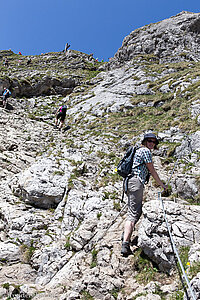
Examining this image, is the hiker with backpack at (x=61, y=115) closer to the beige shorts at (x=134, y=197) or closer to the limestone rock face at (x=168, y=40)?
the beige shorts at (x=134, y=197)

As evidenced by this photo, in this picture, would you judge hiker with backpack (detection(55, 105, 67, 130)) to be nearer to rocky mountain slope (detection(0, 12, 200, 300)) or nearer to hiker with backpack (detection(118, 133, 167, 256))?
rocky mountain slope (detection(0, 12, 200, 300))

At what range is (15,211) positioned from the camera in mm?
8812

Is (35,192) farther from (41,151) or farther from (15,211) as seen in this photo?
(41,151)

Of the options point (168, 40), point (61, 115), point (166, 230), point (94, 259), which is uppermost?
point (168, 40)

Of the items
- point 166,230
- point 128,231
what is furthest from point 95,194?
point 166,230

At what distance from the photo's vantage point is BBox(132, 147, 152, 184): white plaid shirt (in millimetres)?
5176

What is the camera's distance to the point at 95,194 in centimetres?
870

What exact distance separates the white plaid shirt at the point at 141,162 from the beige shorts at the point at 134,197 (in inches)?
6.5

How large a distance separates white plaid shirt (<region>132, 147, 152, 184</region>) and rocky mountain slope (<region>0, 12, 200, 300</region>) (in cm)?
87

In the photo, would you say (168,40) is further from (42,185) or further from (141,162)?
(141,162)

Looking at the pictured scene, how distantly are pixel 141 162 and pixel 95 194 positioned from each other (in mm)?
4040

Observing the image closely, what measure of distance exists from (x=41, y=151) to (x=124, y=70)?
20717mm

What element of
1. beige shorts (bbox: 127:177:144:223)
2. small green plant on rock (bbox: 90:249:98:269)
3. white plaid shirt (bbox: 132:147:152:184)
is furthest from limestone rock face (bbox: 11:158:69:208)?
white plaid shirt (bbox: 132:147:152:184)

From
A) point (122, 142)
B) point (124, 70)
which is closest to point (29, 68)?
point (124, 70)
